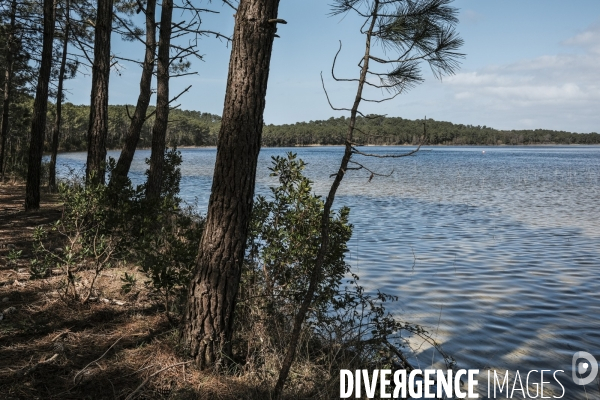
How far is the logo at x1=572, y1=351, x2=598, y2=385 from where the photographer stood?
461 cm

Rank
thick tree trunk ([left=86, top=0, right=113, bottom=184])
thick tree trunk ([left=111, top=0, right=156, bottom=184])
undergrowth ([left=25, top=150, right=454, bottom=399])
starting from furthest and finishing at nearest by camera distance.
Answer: thick tree trunk ([left=111, top=0, right=156, bottom=184]), thick tree trunk ([left=86, top=0, right=113, bottom=184]), undergrowth ([left=25, top=150, right=454, bottom=399])

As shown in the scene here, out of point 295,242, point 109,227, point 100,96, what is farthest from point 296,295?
point 100,96

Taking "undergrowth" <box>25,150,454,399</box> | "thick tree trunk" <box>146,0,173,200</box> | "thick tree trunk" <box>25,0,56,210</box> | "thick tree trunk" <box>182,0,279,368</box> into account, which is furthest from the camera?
"thick tree trunk" <box>25,0,56,210</box>

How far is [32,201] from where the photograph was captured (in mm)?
10797

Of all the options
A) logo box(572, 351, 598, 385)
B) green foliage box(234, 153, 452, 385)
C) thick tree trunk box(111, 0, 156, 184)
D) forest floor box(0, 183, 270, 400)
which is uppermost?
thick tree trunk box(111, 0, 156, 184)

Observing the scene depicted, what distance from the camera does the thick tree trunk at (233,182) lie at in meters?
3.54

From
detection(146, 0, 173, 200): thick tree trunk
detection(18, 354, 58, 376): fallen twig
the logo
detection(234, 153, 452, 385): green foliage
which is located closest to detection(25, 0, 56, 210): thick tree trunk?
detection(146, 0, 173, 200): thick tree trunk

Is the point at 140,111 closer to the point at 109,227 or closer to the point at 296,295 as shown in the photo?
the point at 109,227

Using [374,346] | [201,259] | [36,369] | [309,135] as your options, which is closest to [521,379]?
[374,346]

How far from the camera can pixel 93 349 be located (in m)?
3.87

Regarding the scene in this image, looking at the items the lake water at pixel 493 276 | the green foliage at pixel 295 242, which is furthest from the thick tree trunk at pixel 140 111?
the lake water at pixel 493 276

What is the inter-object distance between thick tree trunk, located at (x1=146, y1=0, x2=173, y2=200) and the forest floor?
169 inches

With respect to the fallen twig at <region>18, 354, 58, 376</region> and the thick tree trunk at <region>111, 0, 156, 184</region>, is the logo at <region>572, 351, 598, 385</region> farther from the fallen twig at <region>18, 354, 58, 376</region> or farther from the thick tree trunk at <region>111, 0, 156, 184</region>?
the thick tree trunk at <region>111, 0, 156, 184</region>

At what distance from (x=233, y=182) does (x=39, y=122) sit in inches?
387
